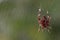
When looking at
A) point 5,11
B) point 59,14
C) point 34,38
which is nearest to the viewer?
point 59,14

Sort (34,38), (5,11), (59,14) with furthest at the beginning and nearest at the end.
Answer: (5,11), (34,38), (59,14)

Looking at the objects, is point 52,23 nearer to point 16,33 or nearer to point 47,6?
point 47,6

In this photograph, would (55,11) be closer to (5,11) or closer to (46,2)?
(46,2)

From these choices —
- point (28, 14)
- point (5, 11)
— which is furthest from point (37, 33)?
point (5, 11)

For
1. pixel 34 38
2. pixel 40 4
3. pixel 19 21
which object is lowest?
pixel 34 38

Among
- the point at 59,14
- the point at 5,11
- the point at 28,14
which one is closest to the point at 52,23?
the point at 59,14

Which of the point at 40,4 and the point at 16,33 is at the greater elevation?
the point at 40,4

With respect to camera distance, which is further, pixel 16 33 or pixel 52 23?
pixel 16 33

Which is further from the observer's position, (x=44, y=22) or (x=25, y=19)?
(x=25, y=19)
